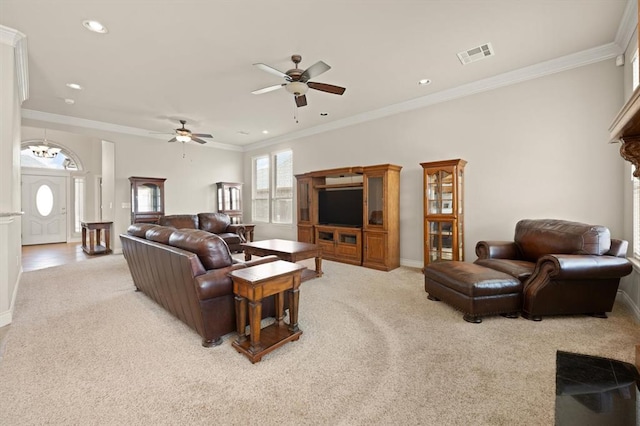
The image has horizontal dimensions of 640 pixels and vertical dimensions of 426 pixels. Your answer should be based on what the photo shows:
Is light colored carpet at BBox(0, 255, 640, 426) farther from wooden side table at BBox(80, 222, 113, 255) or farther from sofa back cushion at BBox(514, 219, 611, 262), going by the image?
wooden side table at BBox(80, 222, 113, 255)

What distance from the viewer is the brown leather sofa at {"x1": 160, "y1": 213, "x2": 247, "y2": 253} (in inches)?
237

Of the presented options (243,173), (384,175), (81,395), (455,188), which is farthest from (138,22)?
(243,173)

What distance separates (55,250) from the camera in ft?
23.4

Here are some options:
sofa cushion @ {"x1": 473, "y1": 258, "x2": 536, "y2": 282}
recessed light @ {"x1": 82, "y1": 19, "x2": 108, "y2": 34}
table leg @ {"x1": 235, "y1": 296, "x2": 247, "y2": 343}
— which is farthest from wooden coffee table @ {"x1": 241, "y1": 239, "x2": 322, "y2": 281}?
recessed light @ {"x1": 82, "y1": 19, "x2": 108, "y2": 34}

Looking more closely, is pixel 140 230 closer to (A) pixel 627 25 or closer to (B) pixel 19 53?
(B) pixel 19 53

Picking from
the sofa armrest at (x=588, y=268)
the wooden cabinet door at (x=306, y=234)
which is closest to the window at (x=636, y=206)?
the sofa armrest at (x=588, y=268)

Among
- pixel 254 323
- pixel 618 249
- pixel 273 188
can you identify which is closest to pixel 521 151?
pixel 618 249

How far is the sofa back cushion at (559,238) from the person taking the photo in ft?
9.58

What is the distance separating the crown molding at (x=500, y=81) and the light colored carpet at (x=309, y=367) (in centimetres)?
303

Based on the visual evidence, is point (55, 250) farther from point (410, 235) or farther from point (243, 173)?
point (410, 235)

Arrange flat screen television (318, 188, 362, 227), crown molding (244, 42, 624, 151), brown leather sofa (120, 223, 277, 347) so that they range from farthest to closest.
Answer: flat screen television (318, 188, 362, 227) < crown molding (244, 42, 624, 151) < brown leather sofa (120, 223, 277, 347)

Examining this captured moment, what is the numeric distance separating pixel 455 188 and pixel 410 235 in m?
1.27

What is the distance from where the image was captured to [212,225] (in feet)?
21.3

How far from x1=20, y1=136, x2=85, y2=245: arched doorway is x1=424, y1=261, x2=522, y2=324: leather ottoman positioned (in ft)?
33.2
